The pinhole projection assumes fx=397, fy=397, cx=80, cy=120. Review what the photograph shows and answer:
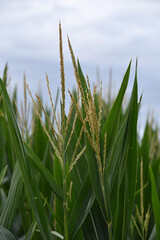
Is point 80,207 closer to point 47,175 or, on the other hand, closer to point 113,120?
Result: point 47,175

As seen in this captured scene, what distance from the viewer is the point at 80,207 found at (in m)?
1.02

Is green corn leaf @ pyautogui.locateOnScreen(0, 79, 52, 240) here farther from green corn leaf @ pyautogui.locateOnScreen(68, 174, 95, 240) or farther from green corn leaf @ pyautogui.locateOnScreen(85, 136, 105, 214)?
green corn leaf @ pyautogui.locateOnScreen(85, 136, 105, 214)

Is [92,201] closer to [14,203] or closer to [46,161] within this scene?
[14,203]

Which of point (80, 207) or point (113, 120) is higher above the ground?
point (113, 120)

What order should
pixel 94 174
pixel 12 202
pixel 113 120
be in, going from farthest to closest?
pixel 12 202 → pixel 113 120 → pixel 94 174

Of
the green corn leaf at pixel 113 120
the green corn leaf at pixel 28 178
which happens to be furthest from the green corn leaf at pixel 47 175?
the green corn leaf at pixel 113 120

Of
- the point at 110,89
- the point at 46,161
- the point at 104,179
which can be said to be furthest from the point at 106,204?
the point at 110,89

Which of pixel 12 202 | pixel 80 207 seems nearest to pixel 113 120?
pixel 80 207

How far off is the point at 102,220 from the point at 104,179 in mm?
188

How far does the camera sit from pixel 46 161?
1.81 m

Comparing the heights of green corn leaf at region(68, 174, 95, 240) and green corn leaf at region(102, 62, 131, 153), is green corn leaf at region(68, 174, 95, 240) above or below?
below

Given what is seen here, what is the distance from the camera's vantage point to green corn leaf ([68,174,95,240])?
3.31ft

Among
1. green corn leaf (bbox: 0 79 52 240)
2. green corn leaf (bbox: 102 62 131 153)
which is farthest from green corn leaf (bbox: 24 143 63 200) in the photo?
green corn leaf (bbox: 102 62 131 153)

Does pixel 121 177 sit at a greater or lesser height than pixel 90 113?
lesser
